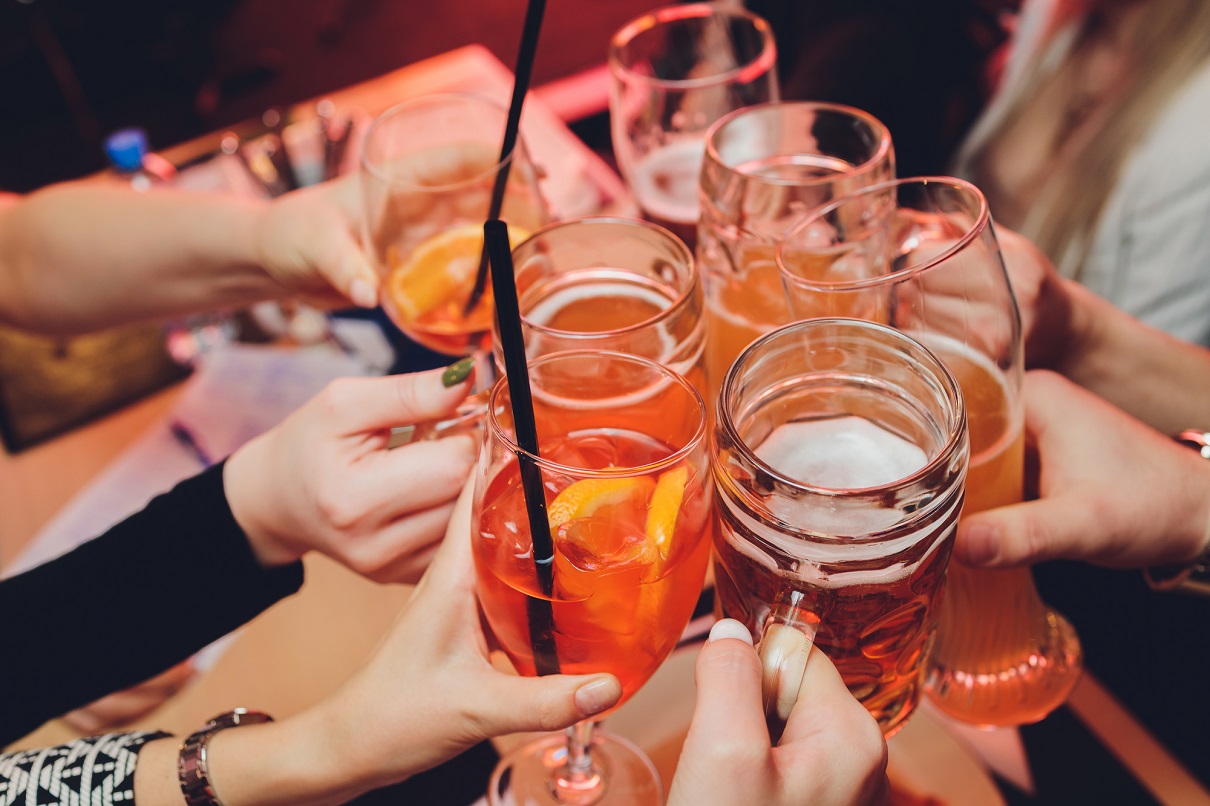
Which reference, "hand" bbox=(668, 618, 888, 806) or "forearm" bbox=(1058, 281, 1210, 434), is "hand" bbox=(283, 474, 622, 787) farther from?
"forearm" bbox=(1058, 281, 1210, 434)

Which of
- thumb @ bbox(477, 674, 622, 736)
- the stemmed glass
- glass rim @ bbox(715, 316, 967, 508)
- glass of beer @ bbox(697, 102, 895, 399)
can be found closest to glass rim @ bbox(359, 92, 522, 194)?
glass of beer @ bbox(697, 102, 895, 399)

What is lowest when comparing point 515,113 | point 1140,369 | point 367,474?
point 1140,369

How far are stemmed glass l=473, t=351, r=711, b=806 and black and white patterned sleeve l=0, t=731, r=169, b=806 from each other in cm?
47

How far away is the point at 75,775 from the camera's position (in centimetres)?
101

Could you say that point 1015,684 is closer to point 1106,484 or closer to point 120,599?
point 1106,484

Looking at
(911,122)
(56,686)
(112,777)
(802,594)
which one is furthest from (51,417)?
(911,122)

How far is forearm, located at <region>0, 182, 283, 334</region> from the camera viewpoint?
1.62m

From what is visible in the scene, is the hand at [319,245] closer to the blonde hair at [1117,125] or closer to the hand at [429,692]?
the hand at [429,692]

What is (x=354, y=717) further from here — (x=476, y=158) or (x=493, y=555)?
(x=476, y=158)

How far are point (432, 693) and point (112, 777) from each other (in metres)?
0.43

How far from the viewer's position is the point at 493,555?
789mm

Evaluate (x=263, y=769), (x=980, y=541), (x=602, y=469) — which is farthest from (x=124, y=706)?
(x=980, y=541)

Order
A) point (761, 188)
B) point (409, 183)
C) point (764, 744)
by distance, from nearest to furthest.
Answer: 1. point (764, 744)
2. point (761, 188)
3. point (409, 183)

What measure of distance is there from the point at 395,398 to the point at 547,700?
0.37 m
